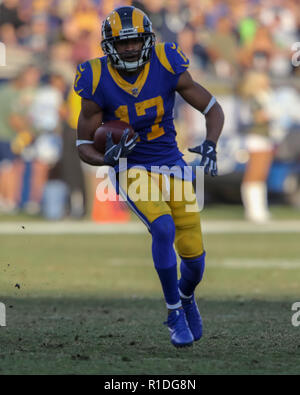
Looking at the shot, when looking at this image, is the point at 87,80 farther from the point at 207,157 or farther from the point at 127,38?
the point at 207,157

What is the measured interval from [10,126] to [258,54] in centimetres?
489

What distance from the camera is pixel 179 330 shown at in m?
5.06

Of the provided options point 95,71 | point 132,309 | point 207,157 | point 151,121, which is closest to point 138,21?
point 95,71

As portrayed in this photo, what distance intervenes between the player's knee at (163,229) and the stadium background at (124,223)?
0.58 metres

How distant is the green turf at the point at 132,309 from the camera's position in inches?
180

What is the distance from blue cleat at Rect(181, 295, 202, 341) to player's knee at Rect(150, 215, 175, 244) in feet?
1.84

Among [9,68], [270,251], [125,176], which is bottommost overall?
[270,251]

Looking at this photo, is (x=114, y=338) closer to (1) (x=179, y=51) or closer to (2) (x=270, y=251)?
(1) (x=179, y=51)

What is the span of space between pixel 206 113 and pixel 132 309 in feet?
6.08

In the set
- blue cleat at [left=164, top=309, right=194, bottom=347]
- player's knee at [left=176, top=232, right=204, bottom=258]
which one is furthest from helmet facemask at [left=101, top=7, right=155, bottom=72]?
blue cleat at [left=164, top=309, right=194, bottom=347]

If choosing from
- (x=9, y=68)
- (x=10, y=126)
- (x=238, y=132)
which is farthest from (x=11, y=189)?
(x=238, y=132)

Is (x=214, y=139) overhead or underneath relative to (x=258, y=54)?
underneath

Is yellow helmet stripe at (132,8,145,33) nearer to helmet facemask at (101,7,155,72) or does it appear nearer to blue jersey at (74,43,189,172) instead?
helmet facemask at (101,7,155,72)
